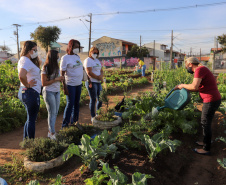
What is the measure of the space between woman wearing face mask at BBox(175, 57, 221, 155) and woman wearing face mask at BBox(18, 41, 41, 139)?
2.49 meters

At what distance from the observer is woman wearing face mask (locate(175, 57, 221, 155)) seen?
2934 mm

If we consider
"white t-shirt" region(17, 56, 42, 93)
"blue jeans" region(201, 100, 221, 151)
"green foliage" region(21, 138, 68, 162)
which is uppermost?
"white t-shirt" region(17, 56, 42, 93)

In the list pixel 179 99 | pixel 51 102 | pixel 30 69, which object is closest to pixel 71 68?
pixel 51 102

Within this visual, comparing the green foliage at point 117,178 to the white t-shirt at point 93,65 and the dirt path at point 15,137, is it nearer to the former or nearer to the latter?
the dirt path at point 15,137

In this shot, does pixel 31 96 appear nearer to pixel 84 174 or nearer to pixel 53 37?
pixel 84 174

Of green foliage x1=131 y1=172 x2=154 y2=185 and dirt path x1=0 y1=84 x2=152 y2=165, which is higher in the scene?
green foliage x1=131 y1=172 x2=154 y2=185

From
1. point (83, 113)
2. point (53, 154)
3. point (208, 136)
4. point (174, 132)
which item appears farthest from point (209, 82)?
point (83, 113)

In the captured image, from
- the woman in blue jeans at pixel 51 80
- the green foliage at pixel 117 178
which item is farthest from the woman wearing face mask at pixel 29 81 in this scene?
the green foliage at pixel 117 178

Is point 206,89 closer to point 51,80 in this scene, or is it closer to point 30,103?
point 51,80

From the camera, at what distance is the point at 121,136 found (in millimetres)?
3146

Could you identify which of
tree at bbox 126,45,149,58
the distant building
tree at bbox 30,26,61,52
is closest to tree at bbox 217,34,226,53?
tree at bbox 126,45,149,58

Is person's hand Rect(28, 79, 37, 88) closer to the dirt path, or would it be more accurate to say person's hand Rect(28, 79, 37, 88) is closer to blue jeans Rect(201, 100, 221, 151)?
the dirt path

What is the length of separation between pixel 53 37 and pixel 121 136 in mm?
31672

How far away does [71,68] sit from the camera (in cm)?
361
